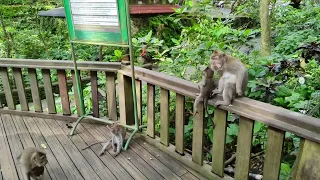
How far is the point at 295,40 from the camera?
207 inches

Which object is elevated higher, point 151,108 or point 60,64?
point 60,64

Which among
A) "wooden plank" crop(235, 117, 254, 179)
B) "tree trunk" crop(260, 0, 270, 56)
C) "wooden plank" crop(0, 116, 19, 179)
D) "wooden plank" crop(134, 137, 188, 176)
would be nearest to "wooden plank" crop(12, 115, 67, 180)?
"wooden plank" crop(0, 116, 19, 179)

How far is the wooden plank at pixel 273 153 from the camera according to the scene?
1.68 metres

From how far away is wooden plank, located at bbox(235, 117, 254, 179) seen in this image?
1848mm

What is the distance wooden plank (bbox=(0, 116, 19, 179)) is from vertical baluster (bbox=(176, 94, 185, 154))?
1369mm

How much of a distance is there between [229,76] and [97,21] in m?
1.36

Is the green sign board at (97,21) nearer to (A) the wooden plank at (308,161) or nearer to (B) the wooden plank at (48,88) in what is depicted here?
(B) the wooden plank at (48,88)

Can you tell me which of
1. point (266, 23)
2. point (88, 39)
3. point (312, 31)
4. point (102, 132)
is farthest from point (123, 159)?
point (312, 31)

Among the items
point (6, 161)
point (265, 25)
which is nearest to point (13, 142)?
point (6, 161)

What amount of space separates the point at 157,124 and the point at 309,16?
6755mm

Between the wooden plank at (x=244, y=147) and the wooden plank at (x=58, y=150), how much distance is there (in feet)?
4.12

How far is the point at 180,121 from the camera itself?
7.78 ft

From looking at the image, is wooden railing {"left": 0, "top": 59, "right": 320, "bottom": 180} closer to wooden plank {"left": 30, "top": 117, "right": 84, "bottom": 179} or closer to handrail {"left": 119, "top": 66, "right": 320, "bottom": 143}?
handrail {"left": 119, "top": 66, "right": 320, "bottom": 143}

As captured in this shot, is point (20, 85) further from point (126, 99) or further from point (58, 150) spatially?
point (126, 99)
